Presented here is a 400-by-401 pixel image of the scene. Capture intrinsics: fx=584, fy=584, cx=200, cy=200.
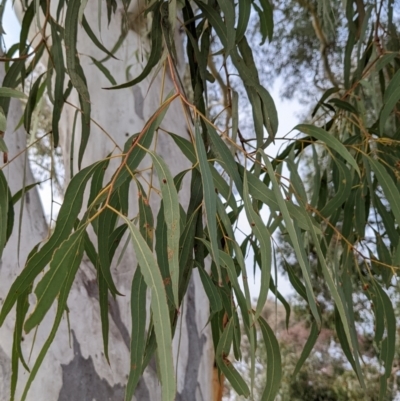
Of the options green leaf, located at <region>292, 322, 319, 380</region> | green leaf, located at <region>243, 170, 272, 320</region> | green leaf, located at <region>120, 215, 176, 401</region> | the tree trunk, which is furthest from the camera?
the tree trunk

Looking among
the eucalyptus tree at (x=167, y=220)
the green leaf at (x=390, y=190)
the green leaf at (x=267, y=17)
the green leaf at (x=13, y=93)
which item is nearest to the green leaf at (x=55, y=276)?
the eucalyptus tree at (x=167, y=220)

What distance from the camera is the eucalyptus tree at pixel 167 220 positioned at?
46 centimetres

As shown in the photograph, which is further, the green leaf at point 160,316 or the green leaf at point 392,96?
the green leaf at point 392,96

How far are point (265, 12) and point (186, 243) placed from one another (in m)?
0.43

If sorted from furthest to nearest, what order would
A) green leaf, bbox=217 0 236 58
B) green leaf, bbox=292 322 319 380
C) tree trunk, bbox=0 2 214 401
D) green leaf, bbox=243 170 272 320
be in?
1. tree trunk, bbox=0 2 214 401
2. green leaf, bbox=292 322 319 380
3. green leaf, bbox=217 0 236 58
4. green leaf, bbox=243 170 272 320

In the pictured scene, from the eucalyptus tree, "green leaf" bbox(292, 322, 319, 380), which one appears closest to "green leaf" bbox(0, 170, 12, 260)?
the eucalyptus tree

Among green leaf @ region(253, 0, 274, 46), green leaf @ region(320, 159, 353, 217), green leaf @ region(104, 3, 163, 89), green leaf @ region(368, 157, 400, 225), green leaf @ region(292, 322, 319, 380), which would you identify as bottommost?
green leaf @ region(292, 322, 319, 380)

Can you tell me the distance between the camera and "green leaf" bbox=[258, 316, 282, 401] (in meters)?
0.59

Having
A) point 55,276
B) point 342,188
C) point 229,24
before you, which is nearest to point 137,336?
point 55,276

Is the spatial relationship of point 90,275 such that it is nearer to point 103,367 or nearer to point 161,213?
point 103,367

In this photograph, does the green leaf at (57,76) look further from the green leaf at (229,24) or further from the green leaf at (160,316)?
the green leaf at (160,316)

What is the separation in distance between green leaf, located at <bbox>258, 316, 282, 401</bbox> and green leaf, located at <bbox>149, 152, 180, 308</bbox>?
0.20 m

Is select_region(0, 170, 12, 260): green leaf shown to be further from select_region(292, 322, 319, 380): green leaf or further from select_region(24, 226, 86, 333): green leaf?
select_region(292, 322, 319, 380): green leaf

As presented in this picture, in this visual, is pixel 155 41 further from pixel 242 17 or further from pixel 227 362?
pixel 227 362
